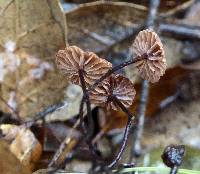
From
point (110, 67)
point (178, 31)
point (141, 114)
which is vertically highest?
point (178, 31)

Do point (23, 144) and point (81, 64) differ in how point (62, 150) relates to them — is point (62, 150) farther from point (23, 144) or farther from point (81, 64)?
point (81, 64)

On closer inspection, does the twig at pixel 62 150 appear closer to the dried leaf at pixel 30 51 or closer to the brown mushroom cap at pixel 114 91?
the dried leaf at pixel 30 51

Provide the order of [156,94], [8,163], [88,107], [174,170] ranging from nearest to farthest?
[88,107] → [174,170] → [8,163] → [156,94]

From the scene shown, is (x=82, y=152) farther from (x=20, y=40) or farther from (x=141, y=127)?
(x=20, y=40)

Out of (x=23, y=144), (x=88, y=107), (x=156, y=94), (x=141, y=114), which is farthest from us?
(x=156, y=94)

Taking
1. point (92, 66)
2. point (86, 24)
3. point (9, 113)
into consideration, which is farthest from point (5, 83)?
point (92, 66)

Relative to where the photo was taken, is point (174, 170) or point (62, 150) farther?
point (62, 150)

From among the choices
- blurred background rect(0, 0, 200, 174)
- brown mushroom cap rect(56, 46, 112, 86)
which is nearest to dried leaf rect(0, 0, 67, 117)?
blurred background rect(0, 0, 200, 174)

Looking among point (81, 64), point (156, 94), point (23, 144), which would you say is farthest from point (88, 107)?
point (156, 94)
